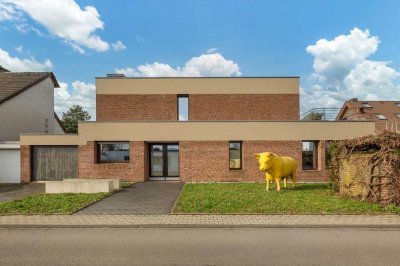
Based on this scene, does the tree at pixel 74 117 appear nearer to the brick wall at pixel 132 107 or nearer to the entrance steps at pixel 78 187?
the brick wall at pixel 132 107

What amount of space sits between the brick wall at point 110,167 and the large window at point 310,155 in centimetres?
1006

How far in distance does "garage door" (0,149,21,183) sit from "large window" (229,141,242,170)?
13.3m

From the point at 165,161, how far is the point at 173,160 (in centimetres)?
52

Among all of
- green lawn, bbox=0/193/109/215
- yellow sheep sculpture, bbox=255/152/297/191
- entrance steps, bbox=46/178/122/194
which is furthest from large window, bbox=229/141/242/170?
green lawn, bbox=0/193/109/215

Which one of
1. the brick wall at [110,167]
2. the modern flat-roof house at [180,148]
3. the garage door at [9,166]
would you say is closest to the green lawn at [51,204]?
the brick wall at [110,167]

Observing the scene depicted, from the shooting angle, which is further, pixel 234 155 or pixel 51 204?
pixel 234 155

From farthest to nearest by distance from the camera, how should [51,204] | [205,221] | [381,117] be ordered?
[381,117] < [51,204] < [205,221]

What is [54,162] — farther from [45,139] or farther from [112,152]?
[112,152]

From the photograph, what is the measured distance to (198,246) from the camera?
20.5 ft

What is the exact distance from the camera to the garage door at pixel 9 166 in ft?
59.2

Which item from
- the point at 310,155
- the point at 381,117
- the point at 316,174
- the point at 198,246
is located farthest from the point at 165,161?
the point at 381,117

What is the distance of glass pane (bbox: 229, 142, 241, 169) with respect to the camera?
1783cm

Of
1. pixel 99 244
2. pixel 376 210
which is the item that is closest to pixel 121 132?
pixel 99 244

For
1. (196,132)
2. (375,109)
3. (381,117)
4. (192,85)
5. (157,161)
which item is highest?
(375,109)
